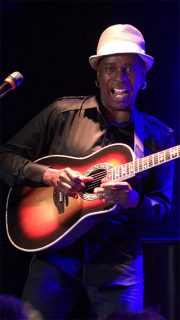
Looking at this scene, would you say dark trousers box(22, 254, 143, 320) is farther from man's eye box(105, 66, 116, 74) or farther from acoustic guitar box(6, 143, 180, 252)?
man's eye box(105, 66, 116, 74)

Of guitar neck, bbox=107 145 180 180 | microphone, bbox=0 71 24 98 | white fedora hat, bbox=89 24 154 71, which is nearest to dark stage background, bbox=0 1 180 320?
white fedora hat, bbox=89 24 154 71

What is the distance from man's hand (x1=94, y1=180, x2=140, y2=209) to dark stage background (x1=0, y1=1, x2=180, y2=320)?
1172 mm

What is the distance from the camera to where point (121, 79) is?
2.95 metres

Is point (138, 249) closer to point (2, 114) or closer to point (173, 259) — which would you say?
point (173, 259)

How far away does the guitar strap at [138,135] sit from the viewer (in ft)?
9.38

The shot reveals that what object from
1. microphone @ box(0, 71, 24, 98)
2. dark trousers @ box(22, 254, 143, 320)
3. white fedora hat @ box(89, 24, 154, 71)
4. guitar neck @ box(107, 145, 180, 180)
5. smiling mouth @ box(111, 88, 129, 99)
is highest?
white fedora hat @ box(89, 24, 154, 71)

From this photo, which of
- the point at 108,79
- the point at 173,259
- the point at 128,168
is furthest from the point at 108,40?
the point at 173,259

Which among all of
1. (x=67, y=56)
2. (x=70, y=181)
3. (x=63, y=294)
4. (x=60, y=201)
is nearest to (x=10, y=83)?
(x=70, y=181)

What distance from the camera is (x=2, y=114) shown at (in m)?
4.14

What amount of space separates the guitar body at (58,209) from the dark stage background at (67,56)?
66 cm

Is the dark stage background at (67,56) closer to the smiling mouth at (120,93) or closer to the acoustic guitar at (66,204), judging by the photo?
the acoustic guitar at (66,204)

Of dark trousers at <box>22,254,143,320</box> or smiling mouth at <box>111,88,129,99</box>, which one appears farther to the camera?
smiling mouth at <box>111,88,129,99</box>

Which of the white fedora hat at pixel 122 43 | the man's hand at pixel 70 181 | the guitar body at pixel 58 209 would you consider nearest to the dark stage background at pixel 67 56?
the guitar body at pixel 58 209

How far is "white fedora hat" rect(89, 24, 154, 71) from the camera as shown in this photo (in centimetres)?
296
